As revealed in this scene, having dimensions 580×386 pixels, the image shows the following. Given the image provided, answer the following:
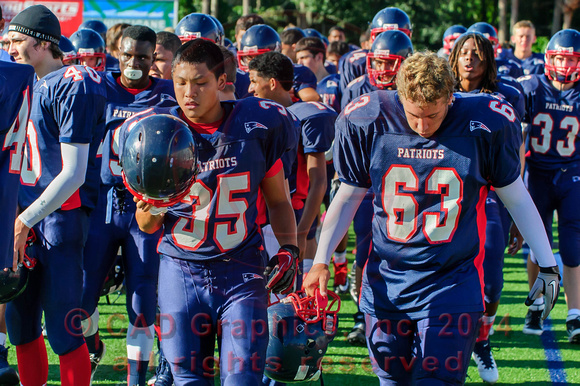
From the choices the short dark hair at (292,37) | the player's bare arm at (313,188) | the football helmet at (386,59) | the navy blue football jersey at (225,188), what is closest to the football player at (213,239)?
the navy blue football jersey at (225,188)

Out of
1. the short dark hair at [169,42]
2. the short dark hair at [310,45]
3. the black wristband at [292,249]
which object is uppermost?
the short dark hair at [310,45]

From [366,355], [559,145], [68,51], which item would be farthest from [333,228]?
[68,51]

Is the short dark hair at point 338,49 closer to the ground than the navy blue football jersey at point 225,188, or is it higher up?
higher up

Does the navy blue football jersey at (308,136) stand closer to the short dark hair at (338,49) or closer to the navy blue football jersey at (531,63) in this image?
the navy blue football jersey at (531,63)

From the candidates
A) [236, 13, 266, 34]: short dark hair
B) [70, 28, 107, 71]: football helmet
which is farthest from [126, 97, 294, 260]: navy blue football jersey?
[236, 13, 266, 34]: short dark hair

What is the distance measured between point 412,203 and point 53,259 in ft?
5.72

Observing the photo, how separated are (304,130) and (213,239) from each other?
1.75 meters

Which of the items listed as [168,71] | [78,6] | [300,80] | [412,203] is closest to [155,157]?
[412,203]

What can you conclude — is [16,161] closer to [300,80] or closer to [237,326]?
[237,326]

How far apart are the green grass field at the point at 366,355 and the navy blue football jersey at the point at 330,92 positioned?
1.84 m

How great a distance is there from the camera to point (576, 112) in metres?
5.78

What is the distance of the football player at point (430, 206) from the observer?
2986mm

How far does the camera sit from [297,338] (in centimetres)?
328

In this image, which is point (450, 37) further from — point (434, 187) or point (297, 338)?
point (297, 338)
